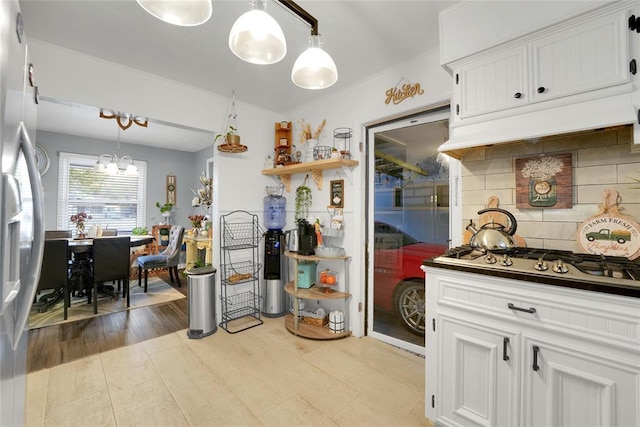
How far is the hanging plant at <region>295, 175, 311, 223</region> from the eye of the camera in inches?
124

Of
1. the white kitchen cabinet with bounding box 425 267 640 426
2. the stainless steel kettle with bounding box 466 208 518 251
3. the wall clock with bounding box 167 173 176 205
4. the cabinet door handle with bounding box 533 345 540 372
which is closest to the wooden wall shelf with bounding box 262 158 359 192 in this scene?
the stainless steel kettle with bounding box 466 208 518 251

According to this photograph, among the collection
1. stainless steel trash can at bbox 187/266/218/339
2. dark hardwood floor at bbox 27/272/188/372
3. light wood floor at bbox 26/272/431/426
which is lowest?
light wood floor at bbox 26/272/431/426

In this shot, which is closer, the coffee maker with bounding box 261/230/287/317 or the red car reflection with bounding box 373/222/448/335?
the red car reflection with bounding box 373/222/448/335

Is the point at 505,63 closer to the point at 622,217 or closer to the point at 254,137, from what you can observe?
the point at 622,217

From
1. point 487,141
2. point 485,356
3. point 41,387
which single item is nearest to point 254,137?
point 487,141

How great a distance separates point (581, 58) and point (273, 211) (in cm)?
287

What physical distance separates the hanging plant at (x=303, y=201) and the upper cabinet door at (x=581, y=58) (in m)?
2.17

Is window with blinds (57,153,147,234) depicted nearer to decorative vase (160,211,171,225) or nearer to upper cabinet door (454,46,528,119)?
decorative vase (160,211,171,225)

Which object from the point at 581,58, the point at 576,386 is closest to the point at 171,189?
the point at 581,58

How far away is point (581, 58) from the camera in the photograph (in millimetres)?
1327

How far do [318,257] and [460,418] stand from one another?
159 cm

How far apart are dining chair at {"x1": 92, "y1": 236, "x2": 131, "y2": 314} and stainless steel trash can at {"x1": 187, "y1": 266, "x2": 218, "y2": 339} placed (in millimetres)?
1362

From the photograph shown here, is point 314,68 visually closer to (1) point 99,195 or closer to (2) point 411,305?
(2) point 411,305

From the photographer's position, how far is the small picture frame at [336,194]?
9.30 feet
